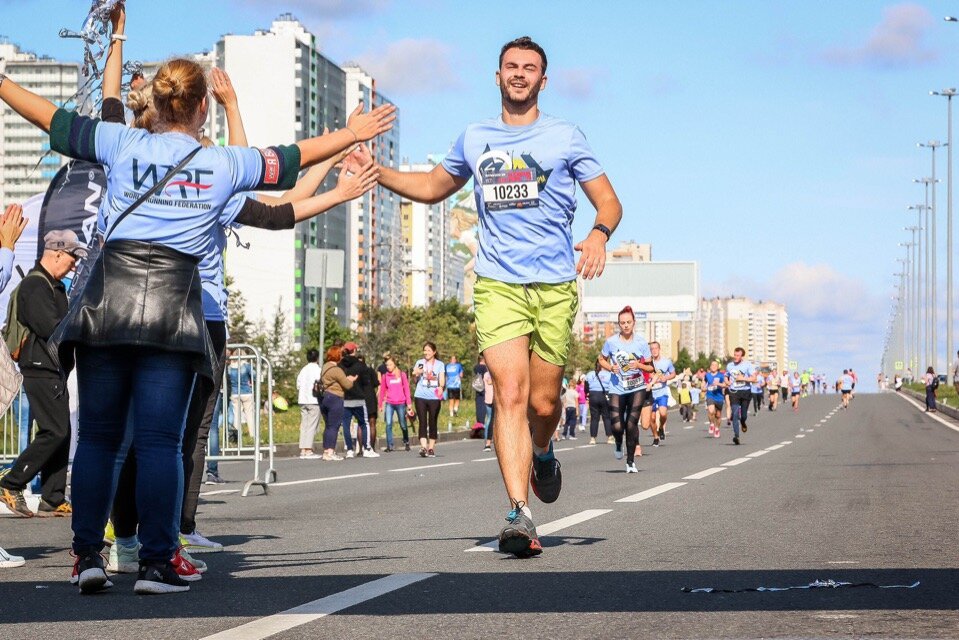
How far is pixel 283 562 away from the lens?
7004 millimetres

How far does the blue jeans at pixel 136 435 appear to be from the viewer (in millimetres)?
5816

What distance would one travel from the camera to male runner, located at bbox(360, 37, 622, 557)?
747 cm

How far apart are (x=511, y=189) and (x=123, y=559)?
257 centimetres

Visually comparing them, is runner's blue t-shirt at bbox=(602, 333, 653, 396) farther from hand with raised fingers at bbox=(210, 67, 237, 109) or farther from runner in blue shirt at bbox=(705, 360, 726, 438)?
runner in blue shirt at bbox=(705, 360, 726, 438)

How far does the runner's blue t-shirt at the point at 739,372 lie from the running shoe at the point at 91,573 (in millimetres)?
25576

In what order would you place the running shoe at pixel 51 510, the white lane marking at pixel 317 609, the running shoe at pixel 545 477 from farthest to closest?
the running shoe at pixel 51 510 < the running shoe at pixel 545 477 < the white lane marking at pixel 317 609

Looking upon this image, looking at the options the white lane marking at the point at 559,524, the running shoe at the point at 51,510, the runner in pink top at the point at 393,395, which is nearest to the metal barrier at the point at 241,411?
the running shoe at the point at 51,510

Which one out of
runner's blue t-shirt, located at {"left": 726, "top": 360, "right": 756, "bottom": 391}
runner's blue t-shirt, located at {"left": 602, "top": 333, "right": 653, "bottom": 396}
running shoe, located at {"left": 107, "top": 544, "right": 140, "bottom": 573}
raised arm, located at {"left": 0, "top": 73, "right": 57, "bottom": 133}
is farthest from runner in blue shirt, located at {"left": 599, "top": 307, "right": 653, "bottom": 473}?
runner's blue t-shirt, located at {"left": 726, "top": 360, "right": 756, "bottom": 391}

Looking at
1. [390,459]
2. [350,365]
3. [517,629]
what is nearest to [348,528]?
[517,629]

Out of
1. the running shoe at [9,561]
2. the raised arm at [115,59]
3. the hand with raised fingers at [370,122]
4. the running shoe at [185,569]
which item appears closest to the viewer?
the running shoe at [185,569]

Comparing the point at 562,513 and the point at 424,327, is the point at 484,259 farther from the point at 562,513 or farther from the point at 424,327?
the point at 424,327

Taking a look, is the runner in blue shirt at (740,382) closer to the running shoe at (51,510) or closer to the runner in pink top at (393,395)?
the runner in pink top at (393,395)

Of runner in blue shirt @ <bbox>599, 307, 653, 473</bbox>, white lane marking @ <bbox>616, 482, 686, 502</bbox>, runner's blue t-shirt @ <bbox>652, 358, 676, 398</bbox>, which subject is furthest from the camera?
runner's blue t-shirt @ <bbox>652, 358, 676, 398</bbox>

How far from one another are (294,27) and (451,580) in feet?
557
